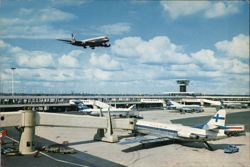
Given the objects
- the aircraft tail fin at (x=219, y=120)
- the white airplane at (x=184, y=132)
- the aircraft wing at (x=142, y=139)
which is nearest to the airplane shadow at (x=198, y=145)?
the white airplane at (x=184, y=132)

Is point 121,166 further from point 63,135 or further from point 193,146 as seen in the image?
point 63,135

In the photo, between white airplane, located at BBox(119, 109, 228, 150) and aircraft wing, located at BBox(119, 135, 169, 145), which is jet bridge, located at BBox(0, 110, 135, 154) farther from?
white airplane, located at BBox(119, 109, 228, 150)

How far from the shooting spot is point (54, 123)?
55.0m

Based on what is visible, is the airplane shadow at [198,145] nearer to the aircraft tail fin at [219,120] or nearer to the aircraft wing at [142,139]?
the aircraft tail fin at [219,120]

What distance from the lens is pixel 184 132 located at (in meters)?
59.9

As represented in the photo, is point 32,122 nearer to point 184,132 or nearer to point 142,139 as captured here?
point 142,139

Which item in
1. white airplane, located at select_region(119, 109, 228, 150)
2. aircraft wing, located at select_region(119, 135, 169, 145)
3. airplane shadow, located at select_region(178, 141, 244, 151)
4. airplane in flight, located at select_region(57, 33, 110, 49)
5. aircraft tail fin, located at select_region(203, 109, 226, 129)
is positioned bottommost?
airplane shadow, located at select_region(178, 141, 244, 151)

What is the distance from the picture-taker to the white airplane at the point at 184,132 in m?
56.8

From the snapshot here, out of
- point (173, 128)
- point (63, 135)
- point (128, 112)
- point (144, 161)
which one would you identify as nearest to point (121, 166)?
point (144, 161)

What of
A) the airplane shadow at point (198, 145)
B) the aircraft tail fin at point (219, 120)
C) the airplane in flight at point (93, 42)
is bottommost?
the airplane shadow at point (198, 145)

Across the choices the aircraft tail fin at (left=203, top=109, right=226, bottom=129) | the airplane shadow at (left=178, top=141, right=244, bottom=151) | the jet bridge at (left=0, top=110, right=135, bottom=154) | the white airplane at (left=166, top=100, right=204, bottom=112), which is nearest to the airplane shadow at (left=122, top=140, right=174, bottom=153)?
the airplane shadow at (left=178, top=141, right=244, bottom=151)

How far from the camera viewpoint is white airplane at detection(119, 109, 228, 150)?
56.8 meters

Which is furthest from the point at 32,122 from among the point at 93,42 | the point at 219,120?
the point at 219,120

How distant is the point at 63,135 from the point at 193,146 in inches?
1344
